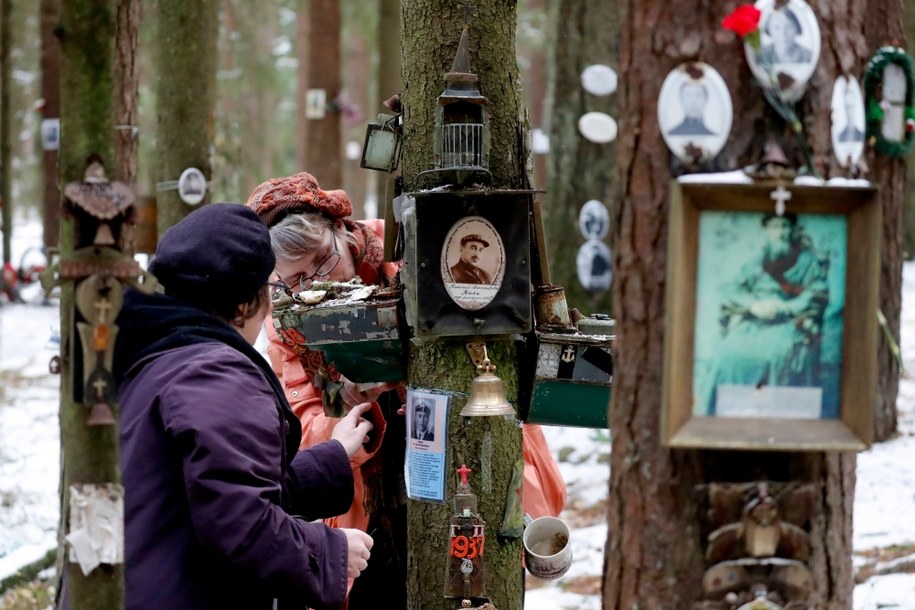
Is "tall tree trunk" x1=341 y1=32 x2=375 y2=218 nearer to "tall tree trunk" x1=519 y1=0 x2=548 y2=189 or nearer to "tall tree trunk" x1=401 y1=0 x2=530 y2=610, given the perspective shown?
"tall tree trunk" x1=519 y1=0 x2=548 y2=189

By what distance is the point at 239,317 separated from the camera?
2820mm

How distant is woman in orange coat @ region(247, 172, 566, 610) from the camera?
3.56 meters

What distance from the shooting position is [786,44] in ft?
6.23

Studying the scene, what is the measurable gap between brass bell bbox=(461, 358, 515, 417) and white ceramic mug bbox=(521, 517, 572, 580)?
0.56 metres

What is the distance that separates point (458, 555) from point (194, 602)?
833mm

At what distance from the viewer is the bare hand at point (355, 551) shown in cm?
281

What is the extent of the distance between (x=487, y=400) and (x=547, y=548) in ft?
2.29

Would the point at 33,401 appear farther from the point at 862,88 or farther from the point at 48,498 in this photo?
the point at 862,88

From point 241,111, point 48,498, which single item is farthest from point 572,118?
point 241,111

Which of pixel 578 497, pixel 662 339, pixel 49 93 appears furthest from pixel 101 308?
pixel 49 93

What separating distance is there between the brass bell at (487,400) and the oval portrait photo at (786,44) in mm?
1294

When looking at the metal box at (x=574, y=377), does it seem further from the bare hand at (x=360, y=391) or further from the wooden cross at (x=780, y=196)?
the wooden cross at (x=780, y=196)

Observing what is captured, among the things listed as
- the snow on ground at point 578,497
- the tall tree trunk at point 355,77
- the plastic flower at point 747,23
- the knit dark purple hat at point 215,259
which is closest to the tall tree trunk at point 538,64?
the tall tree trunk at point 355,77

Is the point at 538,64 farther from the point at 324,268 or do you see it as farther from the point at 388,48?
the point at 324,268
